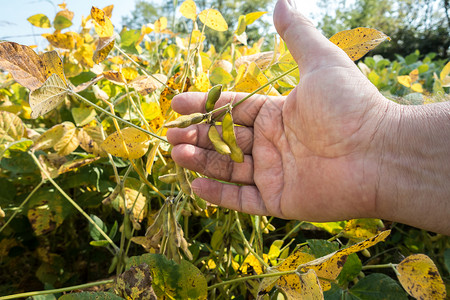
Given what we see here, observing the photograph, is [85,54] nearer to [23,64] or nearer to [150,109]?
[150,109]

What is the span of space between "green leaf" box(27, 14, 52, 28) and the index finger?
71 centimetres

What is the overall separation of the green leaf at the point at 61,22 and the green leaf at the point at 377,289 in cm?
105

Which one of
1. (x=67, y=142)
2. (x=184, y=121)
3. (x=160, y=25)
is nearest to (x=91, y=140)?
(x=67, y=142)

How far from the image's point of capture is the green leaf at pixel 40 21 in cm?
110

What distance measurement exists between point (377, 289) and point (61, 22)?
3.60ft

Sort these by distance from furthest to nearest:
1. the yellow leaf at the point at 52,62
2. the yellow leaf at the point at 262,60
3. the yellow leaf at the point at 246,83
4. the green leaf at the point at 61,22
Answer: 1. the green leaf at the point at 61,22
2. the yellow leaf at the point at 262,60
3. the yellow leaf at the point at 246,83
4. the yellow leaf at the point at 52,62

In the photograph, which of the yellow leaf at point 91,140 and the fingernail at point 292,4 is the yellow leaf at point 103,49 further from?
the fingernail at point 292,4

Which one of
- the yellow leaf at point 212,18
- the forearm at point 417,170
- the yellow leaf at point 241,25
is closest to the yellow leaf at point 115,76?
the yellow leaf at point 212,18

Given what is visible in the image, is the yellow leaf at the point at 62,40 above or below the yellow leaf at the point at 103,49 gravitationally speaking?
below

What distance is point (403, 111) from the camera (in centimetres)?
70

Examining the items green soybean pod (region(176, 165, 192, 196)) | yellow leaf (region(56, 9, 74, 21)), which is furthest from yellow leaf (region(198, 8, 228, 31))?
yellow leaf (region(56, 9, 74, 21))

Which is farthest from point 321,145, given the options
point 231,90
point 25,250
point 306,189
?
point 25,250

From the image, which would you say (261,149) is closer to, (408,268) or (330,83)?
(330,83)

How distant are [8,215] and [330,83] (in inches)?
37.2
